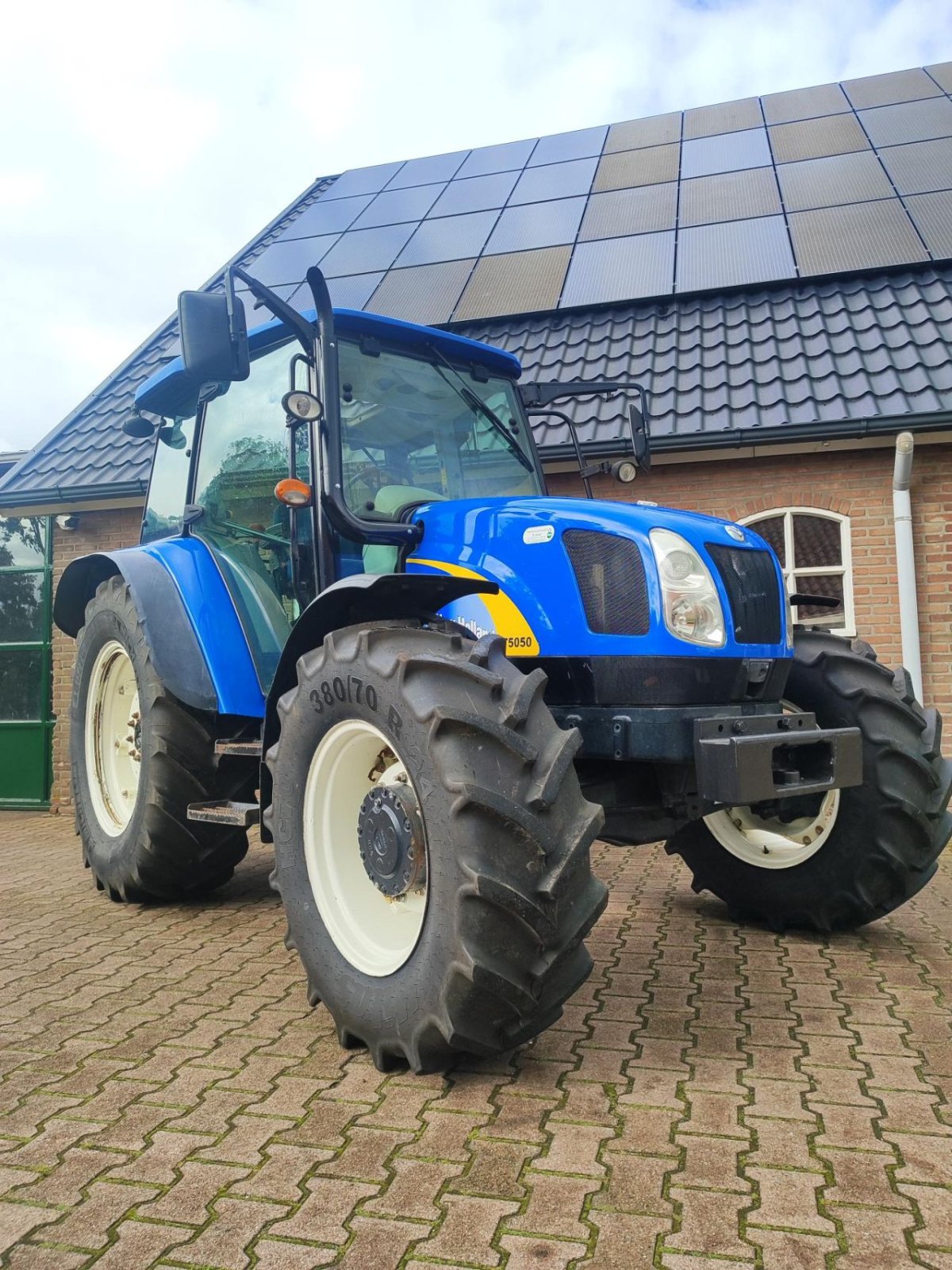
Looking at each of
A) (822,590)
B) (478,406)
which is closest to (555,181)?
(822,590)

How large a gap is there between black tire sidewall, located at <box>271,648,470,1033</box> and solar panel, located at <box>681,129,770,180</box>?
8.89m

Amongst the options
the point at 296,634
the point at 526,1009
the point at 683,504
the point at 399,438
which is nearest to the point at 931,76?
the point at 683,504

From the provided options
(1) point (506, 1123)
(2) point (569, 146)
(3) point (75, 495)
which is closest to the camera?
(1) point (506, 1123)

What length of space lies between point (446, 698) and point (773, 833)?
208 cm

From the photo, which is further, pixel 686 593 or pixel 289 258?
pixel 289 258

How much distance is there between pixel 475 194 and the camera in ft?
36.5

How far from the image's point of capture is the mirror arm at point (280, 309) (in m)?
3.20

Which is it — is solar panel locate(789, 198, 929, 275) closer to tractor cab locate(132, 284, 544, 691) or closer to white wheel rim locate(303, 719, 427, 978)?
tractor cab locate(132, 284, 544, 691)

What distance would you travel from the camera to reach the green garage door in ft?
29.6

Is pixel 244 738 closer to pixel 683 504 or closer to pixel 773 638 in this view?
pixel 773 638

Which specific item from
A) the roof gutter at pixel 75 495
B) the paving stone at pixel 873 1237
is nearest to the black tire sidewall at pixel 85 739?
the paving stone at pixel 873 1237

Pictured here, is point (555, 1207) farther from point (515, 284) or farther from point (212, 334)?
point (515, 284)

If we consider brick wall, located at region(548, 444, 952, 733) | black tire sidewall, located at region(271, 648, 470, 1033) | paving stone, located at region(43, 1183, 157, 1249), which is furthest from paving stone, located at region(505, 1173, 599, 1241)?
brick wall, located at region(548, 444, 952, 733)

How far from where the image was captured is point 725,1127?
2.36 meters
